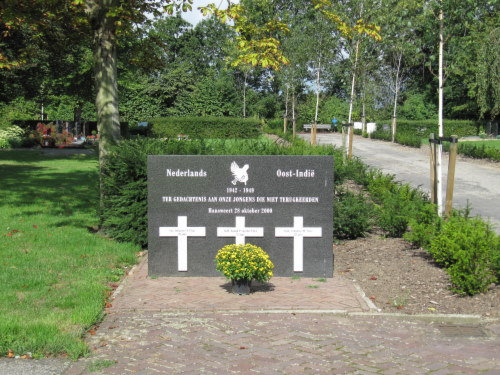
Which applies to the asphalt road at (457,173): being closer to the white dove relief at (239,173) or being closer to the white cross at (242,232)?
the white cross at (242,232)

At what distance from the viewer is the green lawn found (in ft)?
17.6

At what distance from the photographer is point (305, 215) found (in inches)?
303

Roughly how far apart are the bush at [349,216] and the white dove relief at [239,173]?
7.96 ft

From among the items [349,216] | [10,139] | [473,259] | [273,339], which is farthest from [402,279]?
[10,139]

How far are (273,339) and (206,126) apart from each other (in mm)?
45447

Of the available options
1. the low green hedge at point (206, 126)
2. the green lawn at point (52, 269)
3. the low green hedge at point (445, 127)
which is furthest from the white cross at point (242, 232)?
the low green hedge at point (206, 126)

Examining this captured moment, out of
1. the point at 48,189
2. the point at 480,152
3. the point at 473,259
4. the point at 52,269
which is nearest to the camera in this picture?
the point at 473,259

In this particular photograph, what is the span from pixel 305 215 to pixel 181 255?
168cm

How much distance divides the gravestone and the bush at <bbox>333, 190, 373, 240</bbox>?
1.98 m

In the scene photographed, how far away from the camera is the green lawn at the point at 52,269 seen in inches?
211

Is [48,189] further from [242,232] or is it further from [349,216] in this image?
[242,232]

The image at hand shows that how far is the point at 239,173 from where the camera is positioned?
7707 mm

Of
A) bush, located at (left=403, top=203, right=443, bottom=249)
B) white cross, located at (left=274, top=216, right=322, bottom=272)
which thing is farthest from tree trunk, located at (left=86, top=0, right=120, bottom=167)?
bush, located at (left=403, top=203, right=443, bottom=249)

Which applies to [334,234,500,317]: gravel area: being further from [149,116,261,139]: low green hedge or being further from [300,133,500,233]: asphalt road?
[149,116,261,139]: low green hedge
